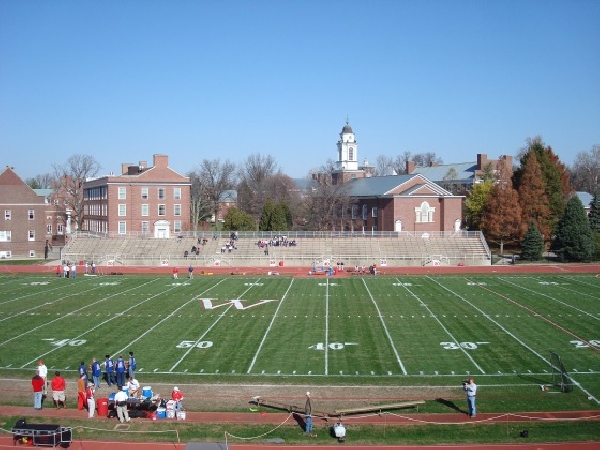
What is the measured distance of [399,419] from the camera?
18.3m

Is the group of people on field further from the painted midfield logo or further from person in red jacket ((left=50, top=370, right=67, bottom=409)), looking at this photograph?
person in red jacket ((left=50, top=370, right=67, bottom=409))

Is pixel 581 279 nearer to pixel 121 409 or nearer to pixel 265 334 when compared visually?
pixel 265 334

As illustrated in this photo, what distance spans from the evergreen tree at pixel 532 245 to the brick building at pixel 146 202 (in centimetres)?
3336

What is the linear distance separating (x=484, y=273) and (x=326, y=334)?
25.0 m

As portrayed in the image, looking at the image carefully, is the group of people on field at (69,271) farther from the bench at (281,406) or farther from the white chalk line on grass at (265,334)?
the bench at (281,406)

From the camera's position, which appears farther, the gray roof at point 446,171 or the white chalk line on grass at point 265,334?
the gray roof at point 446,171

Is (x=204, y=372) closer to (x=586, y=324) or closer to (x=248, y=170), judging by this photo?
(x=586, y=324)

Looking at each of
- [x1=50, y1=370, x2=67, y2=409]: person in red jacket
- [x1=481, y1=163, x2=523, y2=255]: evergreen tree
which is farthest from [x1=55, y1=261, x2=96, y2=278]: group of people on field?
[x1=481, y1=163, x2=523, y2=255]: evergreen tree

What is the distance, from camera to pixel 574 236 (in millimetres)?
57000

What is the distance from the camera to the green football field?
2356 cm

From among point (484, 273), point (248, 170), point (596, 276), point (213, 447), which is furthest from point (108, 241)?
point (248, 170)

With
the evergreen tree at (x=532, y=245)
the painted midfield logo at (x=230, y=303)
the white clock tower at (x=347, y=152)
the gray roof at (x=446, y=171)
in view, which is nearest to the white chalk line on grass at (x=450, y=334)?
the painted midfield logo at (x=230, y=303)

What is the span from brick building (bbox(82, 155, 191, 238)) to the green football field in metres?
24.4

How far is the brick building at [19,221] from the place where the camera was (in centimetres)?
6631
